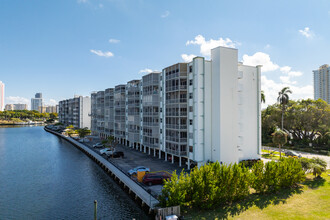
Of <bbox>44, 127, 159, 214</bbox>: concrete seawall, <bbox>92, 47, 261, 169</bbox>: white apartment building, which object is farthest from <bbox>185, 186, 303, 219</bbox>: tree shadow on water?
<bbox>92, 47, 261, 169</bbox>: white apartment building

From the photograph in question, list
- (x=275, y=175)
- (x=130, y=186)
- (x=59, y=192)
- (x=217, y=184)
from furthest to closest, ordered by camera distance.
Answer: (x=59, y=192), (x=130, y=186), (x=275, y=175), (x=217, y=184)

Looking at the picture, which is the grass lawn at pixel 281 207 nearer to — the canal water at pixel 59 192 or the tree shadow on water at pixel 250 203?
the tree shadow on water at pixel 250 203

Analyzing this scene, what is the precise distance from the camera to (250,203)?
90.9 feet

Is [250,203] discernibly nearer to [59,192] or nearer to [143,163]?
[143,163]

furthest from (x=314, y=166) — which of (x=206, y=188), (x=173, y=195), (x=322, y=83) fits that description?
(x=322, y=83)

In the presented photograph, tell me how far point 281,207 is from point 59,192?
114 feet

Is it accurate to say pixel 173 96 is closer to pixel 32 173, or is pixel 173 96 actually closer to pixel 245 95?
pixel 245 95

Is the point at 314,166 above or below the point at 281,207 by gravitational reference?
above

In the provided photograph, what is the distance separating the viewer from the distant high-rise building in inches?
6949

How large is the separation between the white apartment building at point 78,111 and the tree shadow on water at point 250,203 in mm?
123073

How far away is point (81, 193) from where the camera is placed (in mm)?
35875

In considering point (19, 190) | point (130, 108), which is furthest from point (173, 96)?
point (19, 190)

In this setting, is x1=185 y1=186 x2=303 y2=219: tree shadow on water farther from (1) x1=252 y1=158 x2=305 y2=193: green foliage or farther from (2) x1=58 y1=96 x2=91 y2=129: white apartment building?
(2) x1=58 y1=96 x2=91 y2=129: white apartment building

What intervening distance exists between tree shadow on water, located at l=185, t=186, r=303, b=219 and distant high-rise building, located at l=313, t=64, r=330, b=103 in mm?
185730
